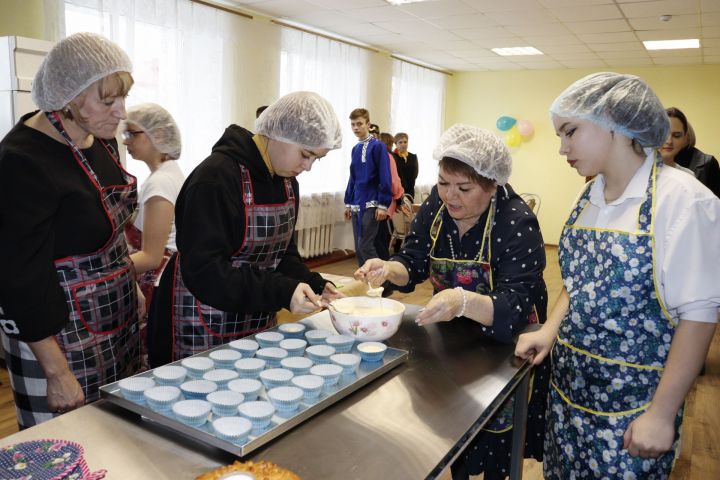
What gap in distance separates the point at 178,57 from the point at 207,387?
417 cm

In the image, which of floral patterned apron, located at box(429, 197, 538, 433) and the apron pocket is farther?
floral patterned apron, located at box(429, 197, 538, 433)

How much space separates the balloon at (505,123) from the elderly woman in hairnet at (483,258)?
7.61 meters

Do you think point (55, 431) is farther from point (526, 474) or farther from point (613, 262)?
point (526, 474)

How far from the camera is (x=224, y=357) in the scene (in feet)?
3.75

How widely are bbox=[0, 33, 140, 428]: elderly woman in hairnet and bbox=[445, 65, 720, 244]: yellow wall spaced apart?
7.91 m

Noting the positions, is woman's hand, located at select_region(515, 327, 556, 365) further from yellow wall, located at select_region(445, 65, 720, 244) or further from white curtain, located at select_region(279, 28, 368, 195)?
yellow wall, located at select_region(445, 65, 720, 244)

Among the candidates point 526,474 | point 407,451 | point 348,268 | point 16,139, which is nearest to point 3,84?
point 16,139

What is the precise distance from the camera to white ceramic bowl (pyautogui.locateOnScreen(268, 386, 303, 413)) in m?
0.96

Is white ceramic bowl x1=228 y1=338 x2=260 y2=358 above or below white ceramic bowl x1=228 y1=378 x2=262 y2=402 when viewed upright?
above

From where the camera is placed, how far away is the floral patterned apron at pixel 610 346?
1.25 m

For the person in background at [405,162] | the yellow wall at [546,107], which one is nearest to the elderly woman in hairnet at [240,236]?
the person in background at [405,162]

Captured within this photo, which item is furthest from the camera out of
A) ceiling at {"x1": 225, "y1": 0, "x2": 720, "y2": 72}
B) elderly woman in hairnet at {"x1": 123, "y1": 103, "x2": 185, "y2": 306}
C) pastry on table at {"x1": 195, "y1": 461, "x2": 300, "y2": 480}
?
ceiling at {"x1": 225, "y1": 0, "x2": 720, "y2": 72}

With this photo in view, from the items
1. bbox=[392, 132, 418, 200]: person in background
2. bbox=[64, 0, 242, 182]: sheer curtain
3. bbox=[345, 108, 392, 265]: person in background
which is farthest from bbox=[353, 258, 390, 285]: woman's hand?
bbox=[392, 132, 418, 200]: person in background

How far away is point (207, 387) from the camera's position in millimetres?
998
